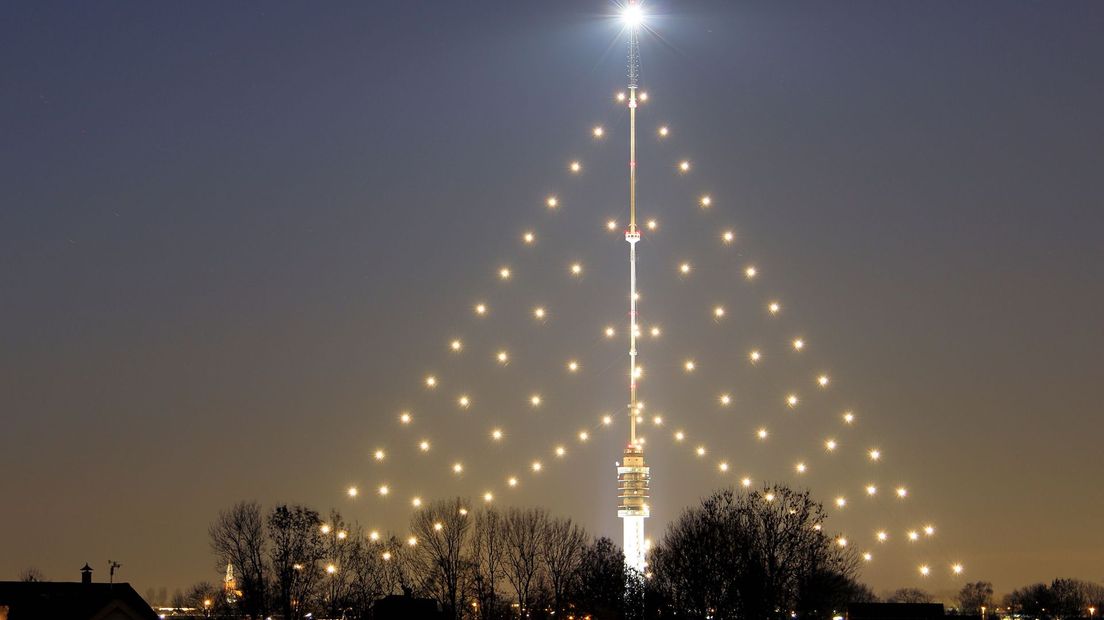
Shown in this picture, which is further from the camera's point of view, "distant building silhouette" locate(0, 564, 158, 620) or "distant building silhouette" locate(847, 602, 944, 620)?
"distant building silhouette" locate(847, 602, 944, 620)

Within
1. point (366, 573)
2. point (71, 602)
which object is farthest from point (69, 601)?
→ point (366, 573)

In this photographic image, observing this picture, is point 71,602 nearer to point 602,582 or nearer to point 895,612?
point 602,582

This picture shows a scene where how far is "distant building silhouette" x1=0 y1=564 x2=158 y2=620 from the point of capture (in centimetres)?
5709

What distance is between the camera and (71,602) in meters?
65.6

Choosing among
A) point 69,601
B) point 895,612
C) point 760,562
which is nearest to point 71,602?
point 69,601

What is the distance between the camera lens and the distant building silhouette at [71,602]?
57094 millimetres

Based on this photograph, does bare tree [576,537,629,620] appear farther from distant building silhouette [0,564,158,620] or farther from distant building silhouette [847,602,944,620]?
distant building silhouette [0,564,158,620]

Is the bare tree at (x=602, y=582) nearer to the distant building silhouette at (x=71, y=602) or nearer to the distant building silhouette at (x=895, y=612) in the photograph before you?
the distant building silhouette at (x=895, y=612)

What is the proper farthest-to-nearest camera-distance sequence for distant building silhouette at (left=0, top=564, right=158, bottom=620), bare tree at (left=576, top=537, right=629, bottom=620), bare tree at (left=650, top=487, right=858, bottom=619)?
bare tree at (left=576, top=537, right=629, bottom=620), bare tree at (left=650, top=487, right=858, bottom=619), distant building silhouette at (left=0, top=564, right=158, bottom=620)

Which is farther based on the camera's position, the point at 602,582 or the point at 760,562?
the point at 602,582

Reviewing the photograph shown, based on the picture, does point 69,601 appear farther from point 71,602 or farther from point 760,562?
point 760,562

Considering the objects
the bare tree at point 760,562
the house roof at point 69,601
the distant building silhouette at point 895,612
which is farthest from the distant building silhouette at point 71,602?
the distant building silhouette at point 895,612

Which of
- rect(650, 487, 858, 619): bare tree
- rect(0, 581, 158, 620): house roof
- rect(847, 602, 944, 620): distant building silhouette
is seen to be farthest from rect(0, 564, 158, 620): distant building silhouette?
rect(847, 602, 944, 620): distant building silhouette

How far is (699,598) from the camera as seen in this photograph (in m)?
75.6
